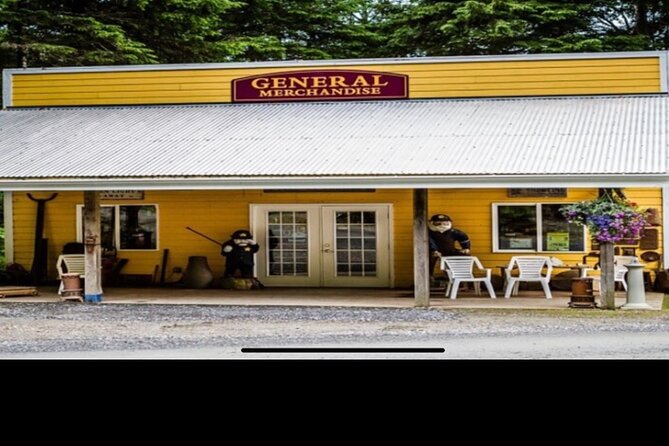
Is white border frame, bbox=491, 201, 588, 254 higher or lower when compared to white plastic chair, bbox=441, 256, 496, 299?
higher

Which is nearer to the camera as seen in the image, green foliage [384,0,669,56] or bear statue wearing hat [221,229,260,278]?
bear statue wearing hat [221,229,260,278]

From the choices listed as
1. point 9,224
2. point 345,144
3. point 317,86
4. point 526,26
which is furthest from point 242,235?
point 526,26

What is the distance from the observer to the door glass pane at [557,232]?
13477mm

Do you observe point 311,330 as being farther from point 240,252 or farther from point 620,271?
point 620,271

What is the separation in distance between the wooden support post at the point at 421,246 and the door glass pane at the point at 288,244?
145 inches

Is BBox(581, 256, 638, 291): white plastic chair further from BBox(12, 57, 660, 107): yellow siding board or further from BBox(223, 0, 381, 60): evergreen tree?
BBox(223, 0, 381, 60): evergreen tree

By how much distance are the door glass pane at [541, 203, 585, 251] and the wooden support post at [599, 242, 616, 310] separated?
296 centimetres

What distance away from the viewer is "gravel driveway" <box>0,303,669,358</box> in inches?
313

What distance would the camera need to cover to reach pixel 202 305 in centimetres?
1170

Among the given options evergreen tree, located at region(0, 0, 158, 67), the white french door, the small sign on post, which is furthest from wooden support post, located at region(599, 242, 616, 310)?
evergreen tree, located at region(0, 0, 158, 67)

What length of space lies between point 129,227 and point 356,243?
374 cm

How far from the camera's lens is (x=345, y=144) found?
12.3m
